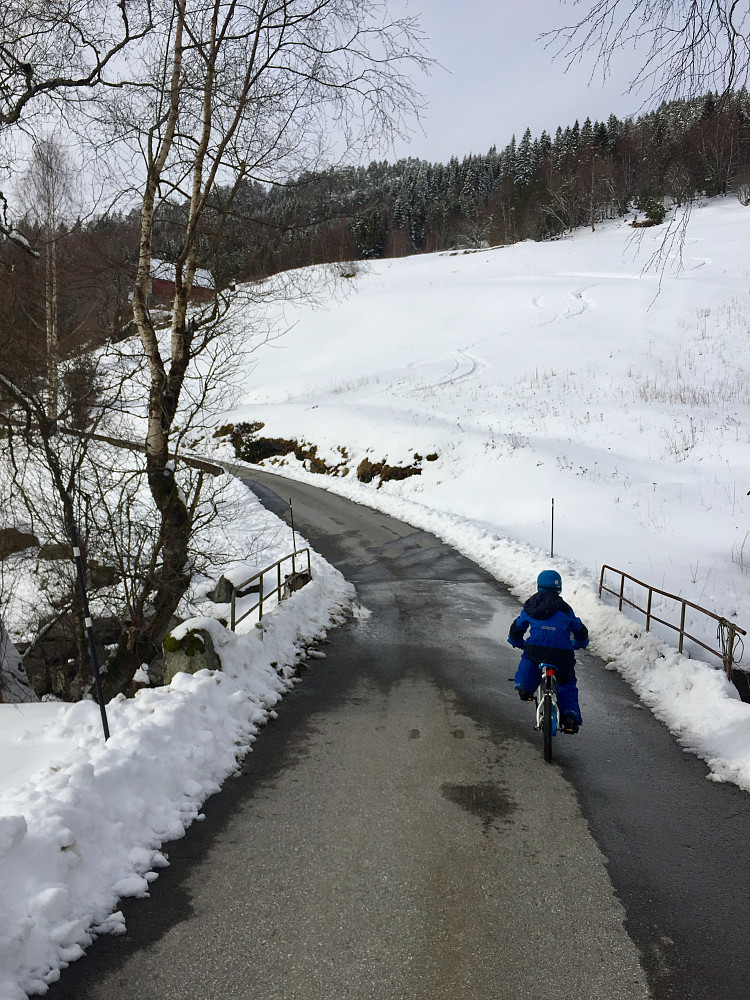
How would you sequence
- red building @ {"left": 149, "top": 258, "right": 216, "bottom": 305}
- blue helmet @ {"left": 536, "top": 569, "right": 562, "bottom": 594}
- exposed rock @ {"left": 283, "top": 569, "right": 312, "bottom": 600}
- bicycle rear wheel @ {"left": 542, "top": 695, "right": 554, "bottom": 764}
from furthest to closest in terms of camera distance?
1. exposed rock @ {"left": 283, "top": 569, "right": 312, "bottom": 600}
2. red building @ {"left": 149, "top": 258, "right": 216, "bottom": 305}
3. blue helmet @ {"left": 536, "top": 569, "right": 562, "bottom": 594}
4. bicycle rear wheel @ {"left": 542, "top": 695, "right": 554, "bottom": 764}

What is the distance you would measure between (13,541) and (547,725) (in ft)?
33.6

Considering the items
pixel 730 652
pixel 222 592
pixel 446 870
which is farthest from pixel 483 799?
pixel 222 592

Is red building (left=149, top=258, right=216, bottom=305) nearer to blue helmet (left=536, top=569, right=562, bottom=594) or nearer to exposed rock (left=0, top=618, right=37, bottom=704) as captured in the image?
exposed rock (left=0, top=618, right=37, bottom=704)

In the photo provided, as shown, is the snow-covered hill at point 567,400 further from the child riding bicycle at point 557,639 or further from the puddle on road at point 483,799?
the puddle on road at point 483,799

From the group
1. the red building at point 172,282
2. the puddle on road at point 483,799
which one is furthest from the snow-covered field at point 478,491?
the puddle on road at point 483,799

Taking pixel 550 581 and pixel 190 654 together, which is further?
pixel 190 654

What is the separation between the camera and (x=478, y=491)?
79.4 ft

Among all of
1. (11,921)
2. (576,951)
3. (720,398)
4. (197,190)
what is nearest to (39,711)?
(11,921)

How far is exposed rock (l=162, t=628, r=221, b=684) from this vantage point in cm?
751

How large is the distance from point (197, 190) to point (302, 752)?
7378mm

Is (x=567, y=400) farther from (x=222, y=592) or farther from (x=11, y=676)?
(x=11, y=676)

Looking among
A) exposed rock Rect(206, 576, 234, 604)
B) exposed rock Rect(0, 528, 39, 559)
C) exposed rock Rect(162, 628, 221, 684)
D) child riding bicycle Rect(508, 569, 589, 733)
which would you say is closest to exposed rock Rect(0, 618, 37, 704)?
exposed rock Rect(0, 528, 39, 559)

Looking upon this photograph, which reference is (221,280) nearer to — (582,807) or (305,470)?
(582,807)

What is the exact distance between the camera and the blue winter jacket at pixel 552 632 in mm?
6461
